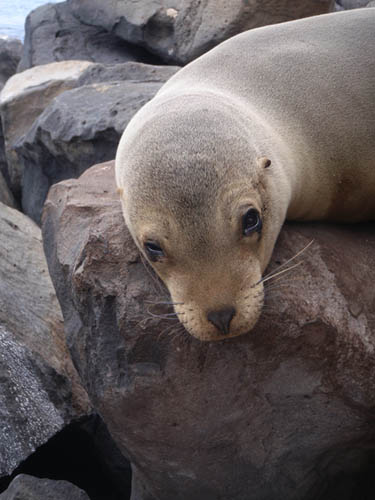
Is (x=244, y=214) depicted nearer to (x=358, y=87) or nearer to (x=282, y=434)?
(x=282, y=434)

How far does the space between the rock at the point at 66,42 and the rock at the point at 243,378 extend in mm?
6691

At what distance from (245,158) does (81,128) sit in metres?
3.22

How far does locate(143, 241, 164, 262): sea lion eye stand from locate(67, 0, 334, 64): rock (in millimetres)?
4980

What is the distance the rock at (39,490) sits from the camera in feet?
10.0

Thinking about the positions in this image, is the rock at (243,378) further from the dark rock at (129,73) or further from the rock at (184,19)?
the rock at (184,19)

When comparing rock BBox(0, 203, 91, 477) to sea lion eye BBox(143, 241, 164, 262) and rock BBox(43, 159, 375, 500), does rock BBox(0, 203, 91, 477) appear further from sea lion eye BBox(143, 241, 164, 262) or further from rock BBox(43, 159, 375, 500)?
sea lion eye BBox(143, 241, 164, 262)

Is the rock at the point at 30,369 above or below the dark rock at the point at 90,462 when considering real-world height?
above

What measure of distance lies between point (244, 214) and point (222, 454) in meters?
1.14

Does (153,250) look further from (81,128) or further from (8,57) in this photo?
(8,57)

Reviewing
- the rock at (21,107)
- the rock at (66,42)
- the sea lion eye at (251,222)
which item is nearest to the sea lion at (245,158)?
the sea lion eye at (251,222)

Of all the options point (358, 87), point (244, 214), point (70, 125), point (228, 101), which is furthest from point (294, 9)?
point (244, 214)

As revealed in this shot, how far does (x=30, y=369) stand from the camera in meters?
3.75

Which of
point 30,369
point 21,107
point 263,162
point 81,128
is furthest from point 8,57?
point 263,162

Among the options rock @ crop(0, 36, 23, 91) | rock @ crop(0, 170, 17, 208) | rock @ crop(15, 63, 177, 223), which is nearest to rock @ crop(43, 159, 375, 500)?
rock @ crop(15, 63, 177, 223)
